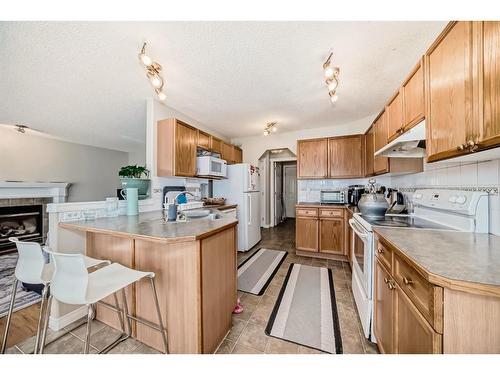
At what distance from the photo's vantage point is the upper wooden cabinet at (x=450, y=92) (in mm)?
887

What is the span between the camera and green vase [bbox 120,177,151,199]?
82.9 inches

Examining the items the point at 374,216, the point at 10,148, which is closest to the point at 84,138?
the point at 10,148

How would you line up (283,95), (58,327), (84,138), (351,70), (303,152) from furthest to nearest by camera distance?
(84,138), (303,152), (283,95), (351,70), (58,327)

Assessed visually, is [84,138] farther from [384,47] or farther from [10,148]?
[384,47]

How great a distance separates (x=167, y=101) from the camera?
2621mm

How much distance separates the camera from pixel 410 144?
65.1 inches

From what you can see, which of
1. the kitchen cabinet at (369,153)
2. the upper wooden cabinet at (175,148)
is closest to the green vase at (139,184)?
the upper wooden cabinet at (175,148)

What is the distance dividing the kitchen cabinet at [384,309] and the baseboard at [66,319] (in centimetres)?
242

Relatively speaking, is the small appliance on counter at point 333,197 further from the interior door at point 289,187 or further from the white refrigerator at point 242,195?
the interior door at point 289,187

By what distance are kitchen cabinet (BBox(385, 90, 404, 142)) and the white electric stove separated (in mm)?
599

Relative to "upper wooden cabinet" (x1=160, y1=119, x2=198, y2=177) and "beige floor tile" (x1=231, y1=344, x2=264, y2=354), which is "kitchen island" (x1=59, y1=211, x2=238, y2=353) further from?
"upper wooden cabinet" (x1=160, y1=119, x2=198, y2=177)

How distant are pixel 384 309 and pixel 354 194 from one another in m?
2.25

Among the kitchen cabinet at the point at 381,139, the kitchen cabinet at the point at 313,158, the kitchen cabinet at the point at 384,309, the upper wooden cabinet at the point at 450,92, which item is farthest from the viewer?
the kitchen cabinet at the point at 313,158
